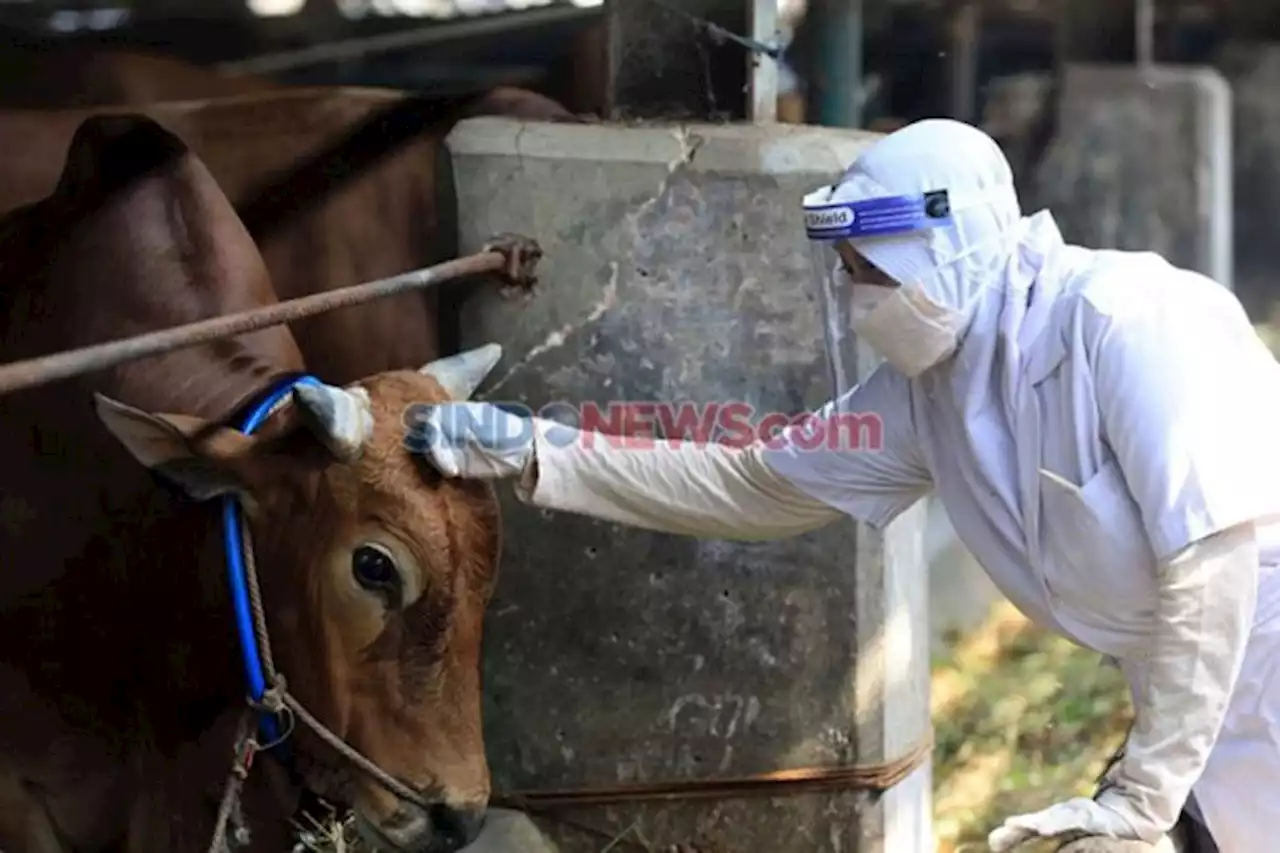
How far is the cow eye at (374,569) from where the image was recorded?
121 inches

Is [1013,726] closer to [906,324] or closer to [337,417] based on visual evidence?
[906,324]

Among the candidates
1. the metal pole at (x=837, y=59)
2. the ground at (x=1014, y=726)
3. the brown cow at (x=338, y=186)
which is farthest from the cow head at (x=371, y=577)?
the metal pole at (x=837, y=59)

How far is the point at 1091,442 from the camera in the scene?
2.71m

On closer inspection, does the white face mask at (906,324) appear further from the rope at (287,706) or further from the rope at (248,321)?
the rope at (287,706)

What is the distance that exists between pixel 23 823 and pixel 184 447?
110 cm

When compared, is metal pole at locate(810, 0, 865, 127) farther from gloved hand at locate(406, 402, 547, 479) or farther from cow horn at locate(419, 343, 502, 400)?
gloved hand at locate(406, 402, 547, 479)

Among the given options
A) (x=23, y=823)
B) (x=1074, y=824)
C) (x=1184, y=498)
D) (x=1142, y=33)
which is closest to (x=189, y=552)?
(x=23, y=823)

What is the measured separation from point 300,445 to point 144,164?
0.92m

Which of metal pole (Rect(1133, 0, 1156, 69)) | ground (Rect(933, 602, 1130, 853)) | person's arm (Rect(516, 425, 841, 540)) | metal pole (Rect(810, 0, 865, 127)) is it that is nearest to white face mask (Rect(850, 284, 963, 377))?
person's arm (Rect(516, 425, 841, 540))

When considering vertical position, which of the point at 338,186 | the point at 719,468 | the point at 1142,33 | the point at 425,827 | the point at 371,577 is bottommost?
the point at 425,827

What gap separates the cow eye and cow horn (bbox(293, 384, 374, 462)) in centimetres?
16

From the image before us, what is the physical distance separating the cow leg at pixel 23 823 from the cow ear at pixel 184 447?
3.05ft

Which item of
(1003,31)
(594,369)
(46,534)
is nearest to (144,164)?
(46,534)

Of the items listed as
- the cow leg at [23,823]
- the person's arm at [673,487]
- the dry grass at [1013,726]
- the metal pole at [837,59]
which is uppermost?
the metal pole at [837,59]
